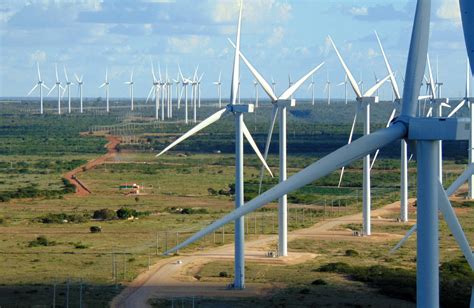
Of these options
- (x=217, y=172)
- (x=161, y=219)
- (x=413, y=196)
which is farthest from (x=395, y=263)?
(x=217, y=172)

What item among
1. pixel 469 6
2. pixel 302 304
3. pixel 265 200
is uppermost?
pixel 469 6

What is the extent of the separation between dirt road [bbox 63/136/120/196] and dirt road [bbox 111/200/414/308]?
38307 millimetres

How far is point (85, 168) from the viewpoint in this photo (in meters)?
139

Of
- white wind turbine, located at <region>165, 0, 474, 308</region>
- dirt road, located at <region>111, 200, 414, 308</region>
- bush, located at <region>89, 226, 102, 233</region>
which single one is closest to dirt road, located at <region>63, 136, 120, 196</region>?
bush, located at <region>89, 226, 102, 233</region>

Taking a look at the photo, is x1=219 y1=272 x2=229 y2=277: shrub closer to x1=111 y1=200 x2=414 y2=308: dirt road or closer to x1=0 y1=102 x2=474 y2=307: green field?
x1=0 y1=102 x2=474 y2=307: green field

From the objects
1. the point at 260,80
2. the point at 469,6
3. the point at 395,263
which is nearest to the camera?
the point at 469,6

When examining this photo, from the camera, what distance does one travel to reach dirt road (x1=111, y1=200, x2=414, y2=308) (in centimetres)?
4928

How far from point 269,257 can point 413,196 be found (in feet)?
151

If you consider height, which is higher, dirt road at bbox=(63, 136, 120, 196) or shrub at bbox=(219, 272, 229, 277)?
dirt road at bbox=(63, 136, 120, 196)

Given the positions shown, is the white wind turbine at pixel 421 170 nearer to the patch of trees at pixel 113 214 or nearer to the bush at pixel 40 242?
the bush at pixel 40 242

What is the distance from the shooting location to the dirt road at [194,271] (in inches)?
1940

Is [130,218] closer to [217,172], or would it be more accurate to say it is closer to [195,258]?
[195,258]

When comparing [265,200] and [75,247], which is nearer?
[265,200]

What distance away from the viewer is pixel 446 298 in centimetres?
4653
